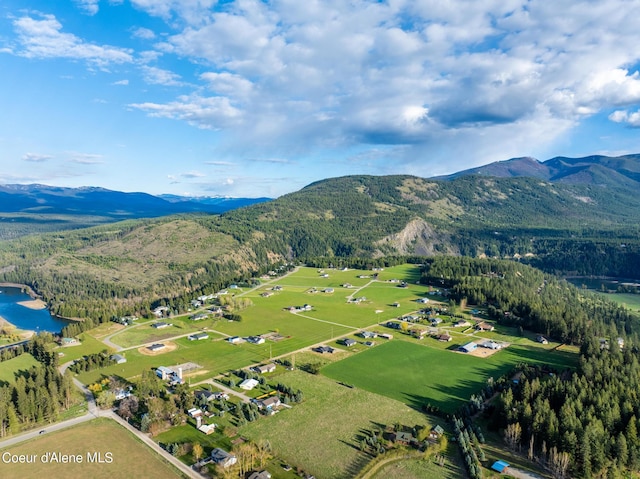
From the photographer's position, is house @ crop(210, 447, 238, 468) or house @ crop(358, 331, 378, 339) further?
house @ crop(358, 331, 378, 339)

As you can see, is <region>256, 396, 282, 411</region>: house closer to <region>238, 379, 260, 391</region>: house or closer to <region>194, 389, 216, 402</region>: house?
<region>238, 379, 260, 391</region>: house

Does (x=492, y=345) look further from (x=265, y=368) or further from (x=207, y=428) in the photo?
(x=207, y=428)

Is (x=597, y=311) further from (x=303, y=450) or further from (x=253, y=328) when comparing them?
(x=303, y=450)

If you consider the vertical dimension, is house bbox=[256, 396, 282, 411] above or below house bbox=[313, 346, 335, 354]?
below

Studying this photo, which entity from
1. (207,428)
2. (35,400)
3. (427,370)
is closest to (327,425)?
(207,428)

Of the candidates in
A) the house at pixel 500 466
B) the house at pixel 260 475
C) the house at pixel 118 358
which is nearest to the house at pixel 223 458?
the house at pixel 260 475

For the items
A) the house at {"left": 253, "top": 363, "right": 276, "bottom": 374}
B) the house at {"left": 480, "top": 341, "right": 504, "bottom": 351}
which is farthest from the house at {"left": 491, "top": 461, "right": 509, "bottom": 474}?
the house at {"left": 480, "top": 341, "right": 504, "bottom": 351}

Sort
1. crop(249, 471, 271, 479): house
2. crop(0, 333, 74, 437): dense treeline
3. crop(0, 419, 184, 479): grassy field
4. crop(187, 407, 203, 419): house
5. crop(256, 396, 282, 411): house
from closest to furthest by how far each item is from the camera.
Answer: crop(249, 471, 271, 479): house → crop(0, 419, 184, 479): grassy field → crop(0, 333, 74, 437): dense treeline → crop(187, 407, 203, 419): house → crop(256, 396, 282, 411): house
